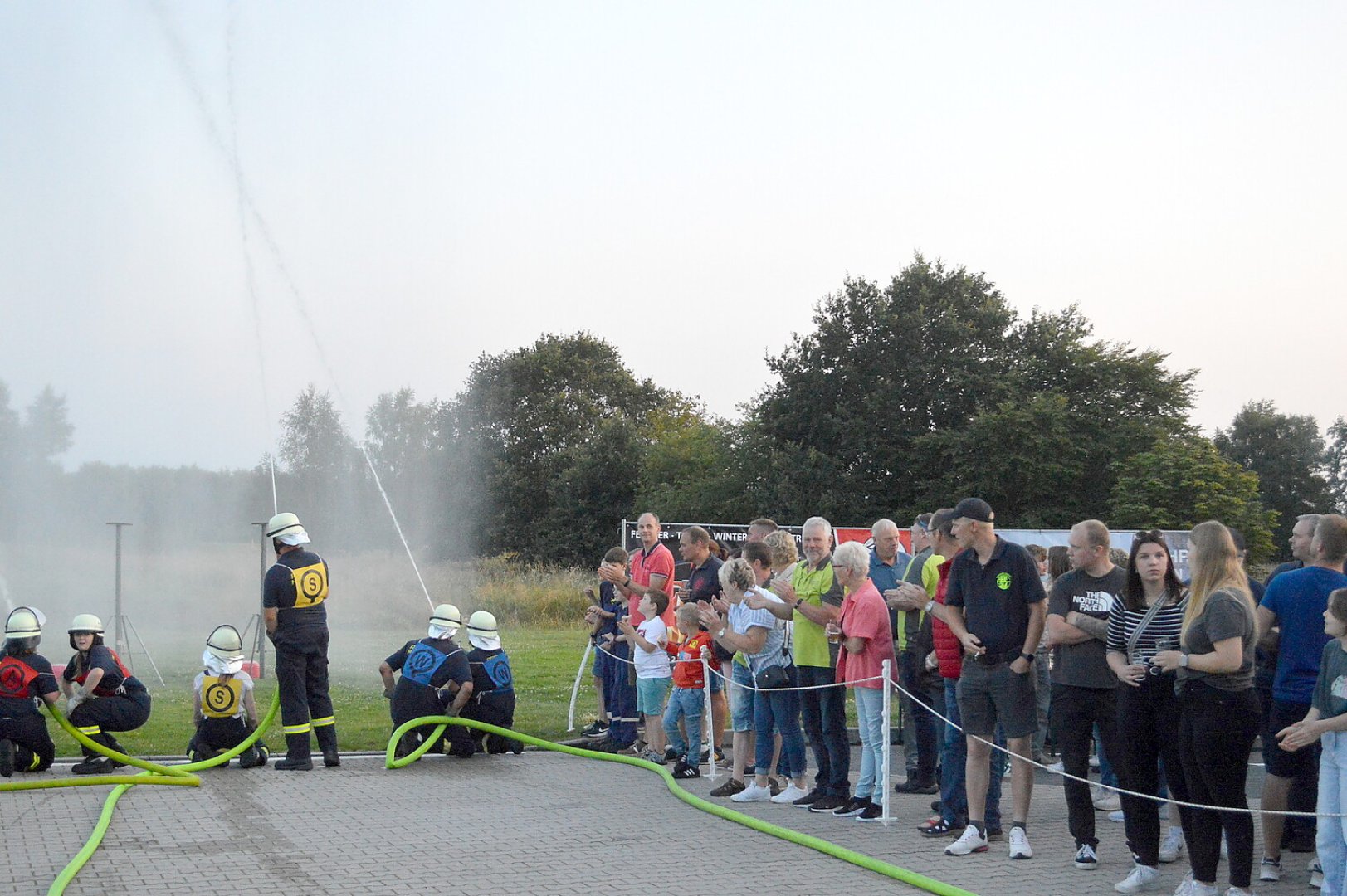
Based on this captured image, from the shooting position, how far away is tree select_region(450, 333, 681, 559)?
6347 centimetres

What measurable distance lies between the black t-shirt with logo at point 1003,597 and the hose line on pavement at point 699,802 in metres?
1.50

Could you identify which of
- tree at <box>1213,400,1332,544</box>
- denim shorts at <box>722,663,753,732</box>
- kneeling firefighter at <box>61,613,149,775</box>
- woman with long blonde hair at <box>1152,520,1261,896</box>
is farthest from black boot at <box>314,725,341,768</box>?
tree at <box>1213,400,1332,544</box>

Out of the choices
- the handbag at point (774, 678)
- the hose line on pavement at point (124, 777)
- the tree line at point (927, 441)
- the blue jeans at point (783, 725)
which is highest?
the tree line at point (927, 441)

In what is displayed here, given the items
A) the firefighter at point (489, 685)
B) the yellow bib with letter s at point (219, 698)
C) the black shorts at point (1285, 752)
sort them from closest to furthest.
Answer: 1. the black shorts at point (1285, 752)
2. the yellow bib with letter s at point (219, 698)
3. the firefighter at point (489, 685)

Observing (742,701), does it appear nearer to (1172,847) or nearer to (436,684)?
(436,684)

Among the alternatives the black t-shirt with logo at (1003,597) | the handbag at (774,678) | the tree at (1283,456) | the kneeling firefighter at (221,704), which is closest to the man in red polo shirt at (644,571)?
the handbag at (774,678)

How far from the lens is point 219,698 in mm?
11070

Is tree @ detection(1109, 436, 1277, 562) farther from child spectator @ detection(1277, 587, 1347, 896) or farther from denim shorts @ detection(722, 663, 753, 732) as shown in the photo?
child spectator @ detection(1277, 587, 1347, 896)

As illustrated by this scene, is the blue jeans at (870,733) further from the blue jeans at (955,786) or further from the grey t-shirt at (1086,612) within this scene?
the grey t-shirt at (1086,612)

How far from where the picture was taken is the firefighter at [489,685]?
39.4ft

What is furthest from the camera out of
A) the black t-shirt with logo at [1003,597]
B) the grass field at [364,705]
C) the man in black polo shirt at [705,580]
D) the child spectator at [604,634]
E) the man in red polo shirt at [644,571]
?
the grass field at [364,705]

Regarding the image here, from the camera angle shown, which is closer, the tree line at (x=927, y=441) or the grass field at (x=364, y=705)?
the grass field at (x=364, y=705)

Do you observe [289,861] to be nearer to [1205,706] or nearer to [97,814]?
[97,814]

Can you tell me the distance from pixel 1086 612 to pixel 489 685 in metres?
6.47
